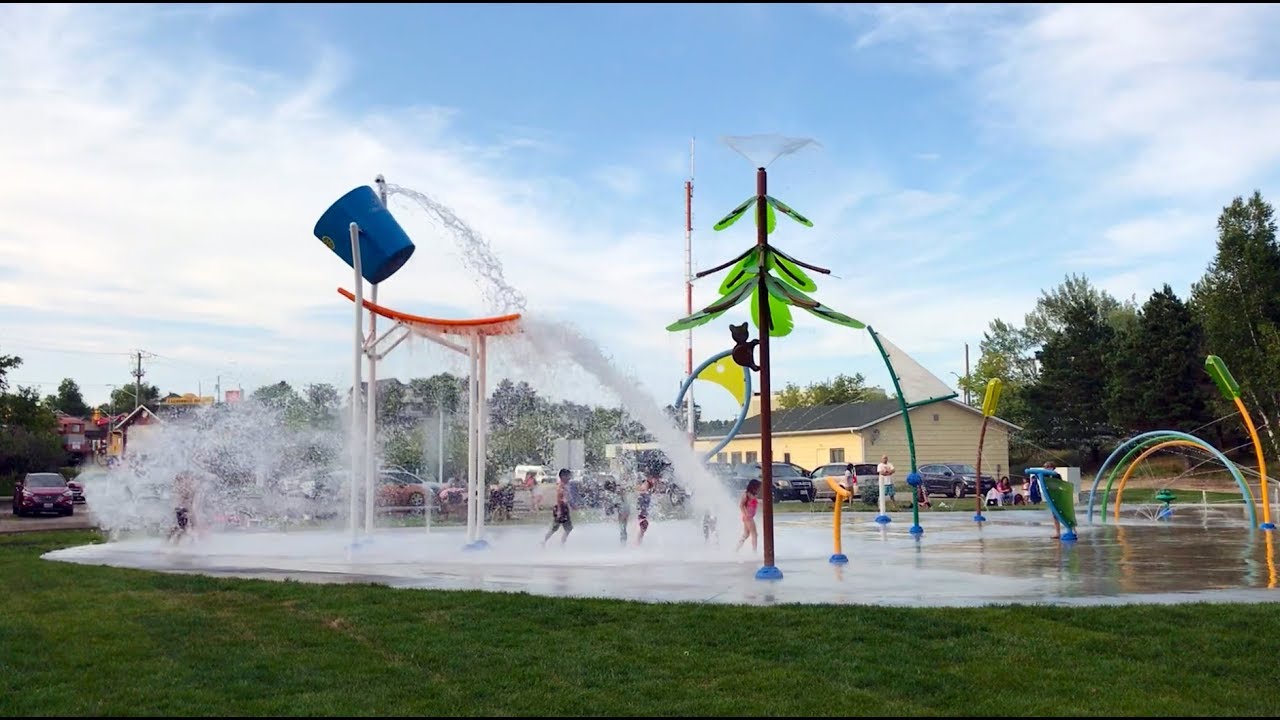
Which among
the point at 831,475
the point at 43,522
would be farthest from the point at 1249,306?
the point at 43,522

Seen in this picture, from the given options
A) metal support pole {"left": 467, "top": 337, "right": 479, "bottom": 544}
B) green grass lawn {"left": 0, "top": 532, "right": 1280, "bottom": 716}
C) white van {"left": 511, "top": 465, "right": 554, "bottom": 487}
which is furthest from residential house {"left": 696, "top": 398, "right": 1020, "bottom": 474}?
green grass lawn {"left": 0, "top": 532, "right": 1280, "bottom": 716}

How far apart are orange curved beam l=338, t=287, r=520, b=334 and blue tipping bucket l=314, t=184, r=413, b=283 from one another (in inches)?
26.1

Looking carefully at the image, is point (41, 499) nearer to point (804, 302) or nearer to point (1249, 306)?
point (804, 302)

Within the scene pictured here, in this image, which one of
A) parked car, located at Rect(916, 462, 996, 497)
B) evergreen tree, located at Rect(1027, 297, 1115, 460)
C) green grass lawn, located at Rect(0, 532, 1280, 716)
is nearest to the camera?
green grass lawn, located at Rect(0, 532, 1280, 716)

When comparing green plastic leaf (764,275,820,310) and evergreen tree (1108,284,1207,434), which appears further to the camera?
evergreen tree (1108,284,1207,434)

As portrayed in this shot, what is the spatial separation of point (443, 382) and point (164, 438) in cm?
569

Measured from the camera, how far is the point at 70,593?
37.5 feet

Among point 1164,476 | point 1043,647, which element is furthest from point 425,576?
point 1164,476

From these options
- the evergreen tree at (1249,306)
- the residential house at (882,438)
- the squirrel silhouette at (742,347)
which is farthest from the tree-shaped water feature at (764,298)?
the evergreen tree at (1249,306)

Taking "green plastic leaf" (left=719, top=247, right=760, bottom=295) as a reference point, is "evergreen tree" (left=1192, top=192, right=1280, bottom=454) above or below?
above

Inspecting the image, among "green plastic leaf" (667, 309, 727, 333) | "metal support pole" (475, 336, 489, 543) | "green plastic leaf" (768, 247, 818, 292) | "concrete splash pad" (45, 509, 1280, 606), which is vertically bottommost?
"concrete splash pad" (45, 509, 1280, 606)

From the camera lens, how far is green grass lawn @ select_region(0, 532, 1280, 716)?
266 inches

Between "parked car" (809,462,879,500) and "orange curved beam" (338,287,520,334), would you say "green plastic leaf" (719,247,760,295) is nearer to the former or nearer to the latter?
"orange curved beam" (338,287,520,334)

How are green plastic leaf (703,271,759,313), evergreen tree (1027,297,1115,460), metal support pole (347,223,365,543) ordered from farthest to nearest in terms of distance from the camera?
evergreen tree (1027,297,1115,460) < metal support pole (347,223,365,543) < green plastic leaf (703,271,759,313)
